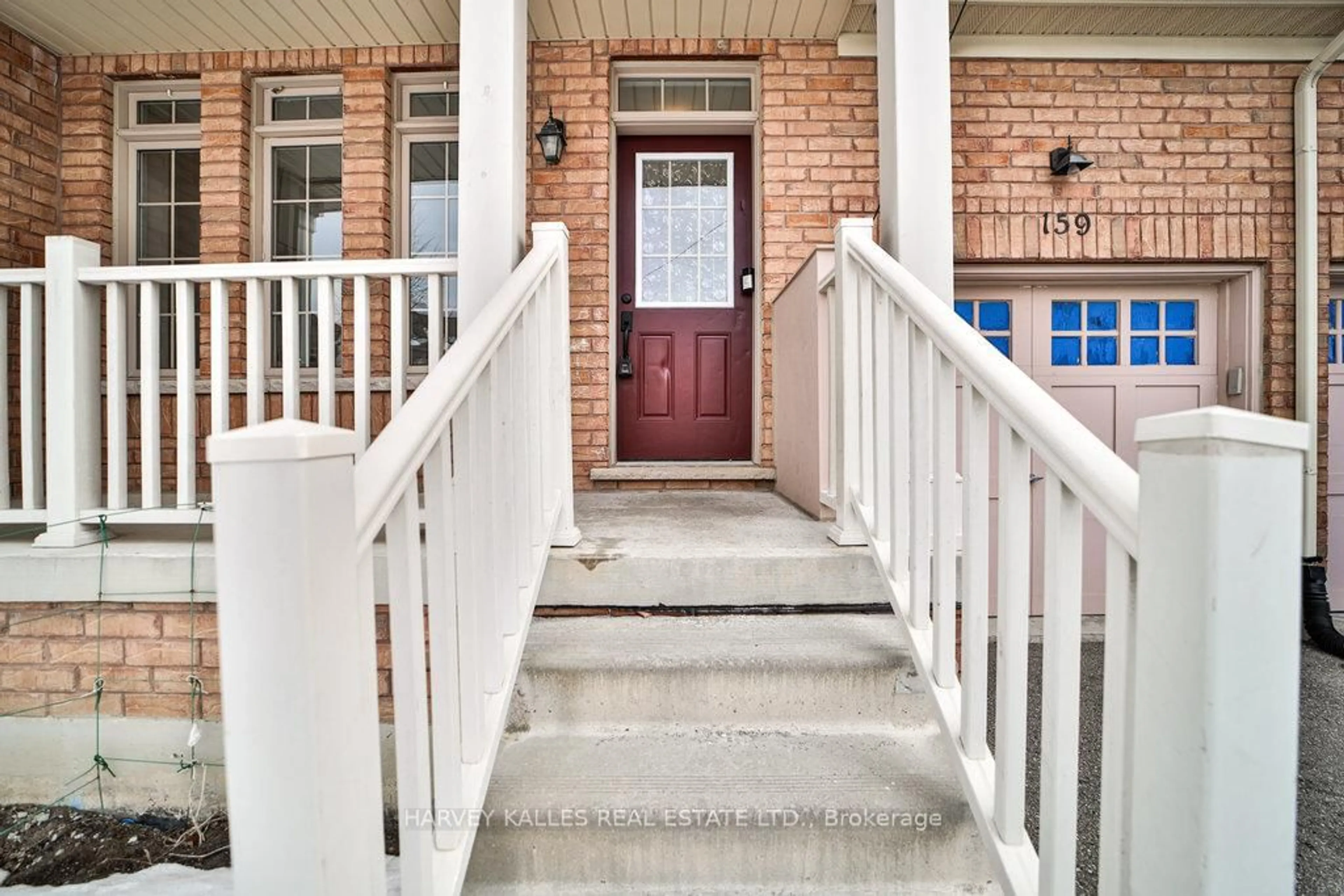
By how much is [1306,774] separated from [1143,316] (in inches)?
100.0

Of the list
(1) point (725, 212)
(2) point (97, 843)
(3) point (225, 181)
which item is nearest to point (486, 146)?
(1) point (725, 212)

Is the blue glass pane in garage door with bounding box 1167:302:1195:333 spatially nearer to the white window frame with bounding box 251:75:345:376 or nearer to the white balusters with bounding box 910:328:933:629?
the white balusters with bounding box 910:328:933:629

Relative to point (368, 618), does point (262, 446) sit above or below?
above

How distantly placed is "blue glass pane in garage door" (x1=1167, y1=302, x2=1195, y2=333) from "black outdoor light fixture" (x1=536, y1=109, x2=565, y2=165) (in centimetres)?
349

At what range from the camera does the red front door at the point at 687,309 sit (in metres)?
3.87

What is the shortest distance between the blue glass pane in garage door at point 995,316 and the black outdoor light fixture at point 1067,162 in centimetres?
71

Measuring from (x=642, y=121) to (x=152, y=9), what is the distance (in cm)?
249

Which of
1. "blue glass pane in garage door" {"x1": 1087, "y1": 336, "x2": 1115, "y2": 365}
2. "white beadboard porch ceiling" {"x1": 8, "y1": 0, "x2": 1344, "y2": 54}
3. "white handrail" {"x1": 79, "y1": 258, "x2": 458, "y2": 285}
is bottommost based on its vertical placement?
"blue glass pane in garage door" {"x1": 1087, "y1": 336, "x2": 1115, "y2": 365}

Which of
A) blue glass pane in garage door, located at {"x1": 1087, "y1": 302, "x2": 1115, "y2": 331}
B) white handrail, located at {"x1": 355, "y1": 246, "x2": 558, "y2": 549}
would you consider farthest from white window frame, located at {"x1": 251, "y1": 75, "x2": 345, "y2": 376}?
blue glass pane in garage door, located at {"x1": 1087, "y1": 302, "x2": 1115, "y2": 331}

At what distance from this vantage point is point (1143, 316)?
377 centimetres

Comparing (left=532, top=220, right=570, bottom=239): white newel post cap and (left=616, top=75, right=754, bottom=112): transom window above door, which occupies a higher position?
(left=616, top=75, right=754, bottom=112): transom window above door

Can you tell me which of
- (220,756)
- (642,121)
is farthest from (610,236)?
(220,756)

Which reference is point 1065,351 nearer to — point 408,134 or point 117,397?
point 408,134

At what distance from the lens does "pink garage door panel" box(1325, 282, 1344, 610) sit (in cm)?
365
